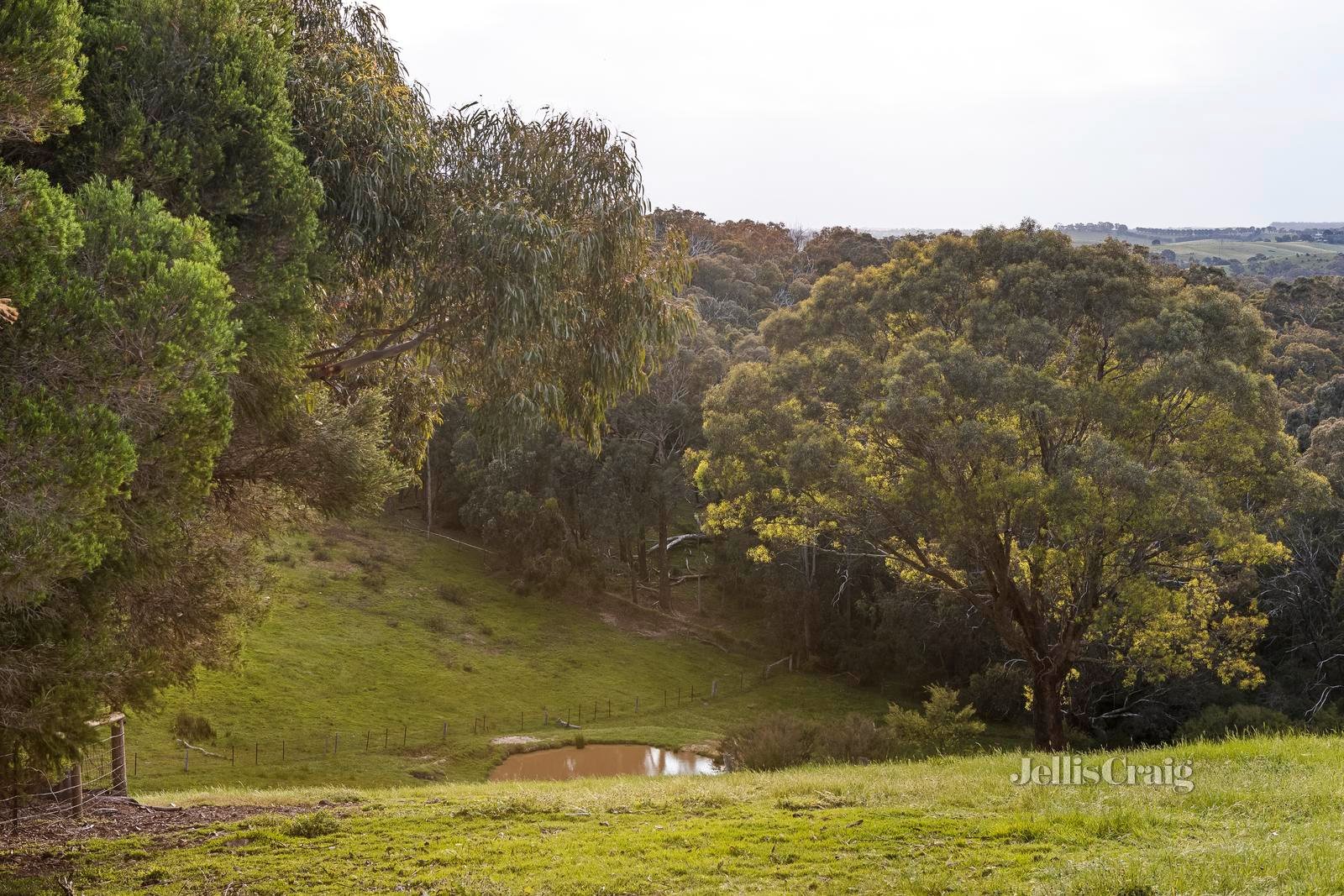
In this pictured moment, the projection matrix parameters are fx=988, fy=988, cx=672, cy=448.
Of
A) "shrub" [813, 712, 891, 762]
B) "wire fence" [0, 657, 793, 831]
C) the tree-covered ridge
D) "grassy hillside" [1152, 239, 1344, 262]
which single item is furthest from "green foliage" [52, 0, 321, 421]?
"grassy hillside" [1152, 239, 1344, 262]

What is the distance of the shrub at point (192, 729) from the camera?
1005 inches

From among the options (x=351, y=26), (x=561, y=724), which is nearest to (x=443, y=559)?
(x=561, y=724)

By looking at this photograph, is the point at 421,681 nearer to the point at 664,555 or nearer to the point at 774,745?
the point at 664,555

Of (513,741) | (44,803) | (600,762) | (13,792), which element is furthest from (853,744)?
(513,741)

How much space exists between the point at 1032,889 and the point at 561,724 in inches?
1047

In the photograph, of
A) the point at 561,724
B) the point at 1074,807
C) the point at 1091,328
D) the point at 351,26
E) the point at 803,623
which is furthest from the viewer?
the point at 803,623

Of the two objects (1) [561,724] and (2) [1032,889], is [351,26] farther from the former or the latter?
(1) [561,724]

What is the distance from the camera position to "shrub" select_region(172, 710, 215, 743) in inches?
1005

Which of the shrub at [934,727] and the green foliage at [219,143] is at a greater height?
the green foliage at [219,143]

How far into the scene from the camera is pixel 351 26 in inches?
416

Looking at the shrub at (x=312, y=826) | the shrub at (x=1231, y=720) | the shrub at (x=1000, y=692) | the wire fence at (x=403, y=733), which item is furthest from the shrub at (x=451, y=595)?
the shrub at (x=312, y=826)

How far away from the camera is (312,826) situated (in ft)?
31.1

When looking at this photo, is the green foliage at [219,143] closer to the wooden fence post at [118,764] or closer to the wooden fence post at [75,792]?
the wooden fence post at [75,792]

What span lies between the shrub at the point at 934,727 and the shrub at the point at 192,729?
1748 centimetres
